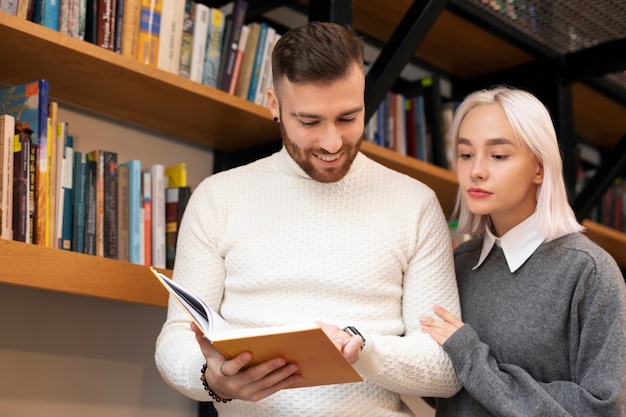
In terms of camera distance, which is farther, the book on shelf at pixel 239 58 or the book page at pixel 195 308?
the book on shelf at pixel 239 58

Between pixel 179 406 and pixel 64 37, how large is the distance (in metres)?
→ 1.05

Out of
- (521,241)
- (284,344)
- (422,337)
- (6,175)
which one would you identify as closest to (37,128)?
(6,175)

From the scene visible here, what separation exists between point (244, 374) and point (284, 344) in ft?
0.43

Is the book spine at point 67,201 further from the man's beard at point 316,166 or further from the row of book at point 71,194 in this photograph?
the man's beard at point 316,166

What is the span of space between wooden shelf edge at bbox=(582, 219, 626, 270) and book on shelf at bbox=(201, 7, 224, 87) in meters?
1.44

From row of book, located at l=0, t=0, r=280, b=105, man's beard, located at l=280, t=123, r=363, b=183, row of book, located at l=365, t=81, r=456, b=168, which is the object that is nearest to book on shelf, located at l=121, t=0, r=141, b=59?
row of book, located at l=0, t=0, r=280, b=105

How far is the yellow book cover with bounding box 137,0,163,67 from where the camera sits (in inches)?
72.7

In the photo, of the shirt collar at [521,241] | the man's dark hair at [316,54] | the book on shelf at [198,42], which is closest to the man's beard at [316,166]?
the man's dark hair at [316,54]

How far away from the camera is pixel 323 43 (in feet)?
5.00

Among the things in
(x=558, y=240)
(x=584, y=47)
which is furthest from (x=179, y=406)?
(x=584, y=47)

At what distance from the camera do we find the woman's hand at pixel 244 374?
124cm

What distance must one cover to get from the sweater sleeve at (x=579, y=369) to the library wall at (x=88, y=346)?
31.8 inches

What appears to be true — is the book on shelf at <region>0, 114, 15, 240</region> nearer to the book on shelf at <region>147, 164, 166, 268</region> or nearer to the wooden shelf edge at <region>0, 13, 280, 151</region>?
the wooden shelf edge at <region>0, 13, 280, 151</region>

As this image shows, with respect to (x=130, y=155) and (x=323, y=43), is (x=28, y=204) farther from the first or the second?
(x=323, y=43)
